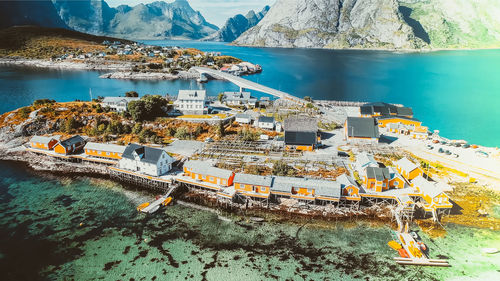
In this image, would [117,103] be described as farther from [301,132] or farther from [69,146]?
[301,132]

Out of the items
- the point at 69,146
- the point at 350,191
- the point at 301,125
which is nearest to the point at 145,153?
the point at 69,146

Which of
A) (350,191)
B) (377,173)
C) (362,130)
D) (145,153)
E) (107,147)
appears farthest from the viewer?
(362,130)

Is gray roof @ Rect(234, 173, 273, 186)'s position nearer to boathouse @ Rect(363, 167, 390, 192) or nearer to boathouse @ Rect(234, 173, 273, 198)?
boathouse @ Rect(234, 173, 273, 198)

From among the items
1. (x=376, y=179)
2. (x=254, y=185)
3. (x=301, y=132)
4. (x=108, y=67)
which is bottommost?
(x=254, y=185)

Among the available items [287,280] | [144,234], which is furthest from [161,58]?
[287,280]

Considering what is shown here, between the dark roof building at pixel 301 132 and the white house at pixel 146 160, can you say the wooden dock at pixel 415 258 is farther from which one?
the white house at pixel 146 160

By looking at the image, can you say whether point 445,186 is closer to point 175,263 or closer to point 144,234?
point 175,263
